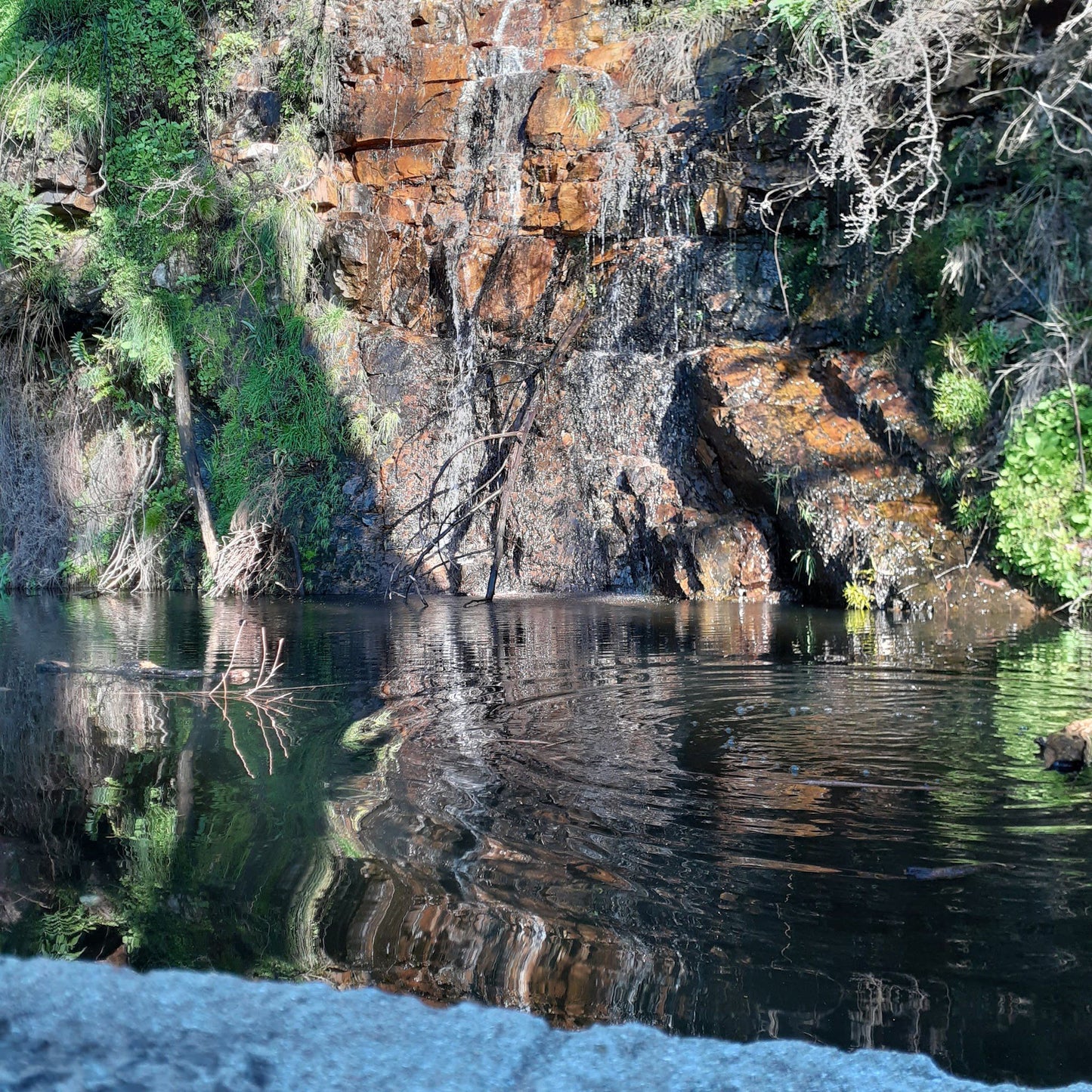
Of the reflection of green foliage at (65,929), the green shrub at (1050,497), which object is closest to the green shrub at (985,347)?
the green shrub at (1050,497)

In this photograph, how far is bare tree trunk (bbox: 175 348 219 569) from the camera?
1340cm

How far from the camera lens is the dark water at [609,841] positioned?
2.47 metres

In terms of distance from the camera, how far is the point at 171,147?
1482cm

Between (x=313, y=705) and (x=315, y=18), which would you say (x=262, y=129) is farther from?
(x=313, y=705)

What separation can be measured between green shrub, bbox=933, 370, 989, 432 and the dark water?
3.44 m

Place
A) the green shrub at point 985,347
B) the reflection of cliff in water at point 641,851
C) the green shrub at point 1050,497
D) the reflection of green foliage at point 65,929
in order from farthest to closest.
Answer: the green shrub at point 985,347 → the green shrub at point 1050,497 → the reflection of green foliage at point 65,929 → the reflection of cliff in water at point 641,851

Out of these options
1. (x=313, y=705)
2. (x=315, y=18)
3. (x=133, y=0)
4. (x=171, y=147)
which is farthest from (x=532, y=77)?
(x=313, y=705)

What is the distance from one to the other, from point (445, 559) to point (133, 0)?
9497 mm

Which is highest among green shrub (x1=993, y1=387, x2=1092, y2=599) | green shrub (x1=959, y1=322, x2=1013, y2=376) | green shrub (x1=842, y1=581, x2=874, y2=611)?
green shrub (x1=959, y1=322, x2=1013, y2=376)

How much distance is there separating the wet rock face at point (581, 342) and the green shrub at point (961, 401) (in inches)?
11.5

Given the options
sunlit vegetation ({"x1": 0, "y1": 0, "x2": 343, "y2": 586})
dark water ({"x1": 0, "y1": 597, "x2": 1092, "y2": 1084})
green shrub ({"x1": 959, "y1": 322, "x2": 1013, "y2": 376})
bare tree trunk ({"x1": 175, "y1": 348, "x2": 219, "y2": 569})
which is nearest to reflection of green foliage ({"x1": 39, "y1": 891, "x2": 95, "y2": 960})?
dark water ({"x1": 0, "y1": 597, "x2": 1092, "y2": 1084})

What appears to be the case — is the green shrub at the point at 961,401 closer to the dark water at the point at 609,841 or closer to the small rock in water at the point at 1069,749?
the dark water at the point at 609,841

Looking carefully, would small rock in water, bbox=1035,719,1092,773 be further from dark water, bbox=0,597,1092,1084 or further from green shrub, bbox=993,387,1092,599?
green shrub, bbox=993,387,1092,599

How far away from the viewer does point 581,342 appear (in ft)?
41.9
